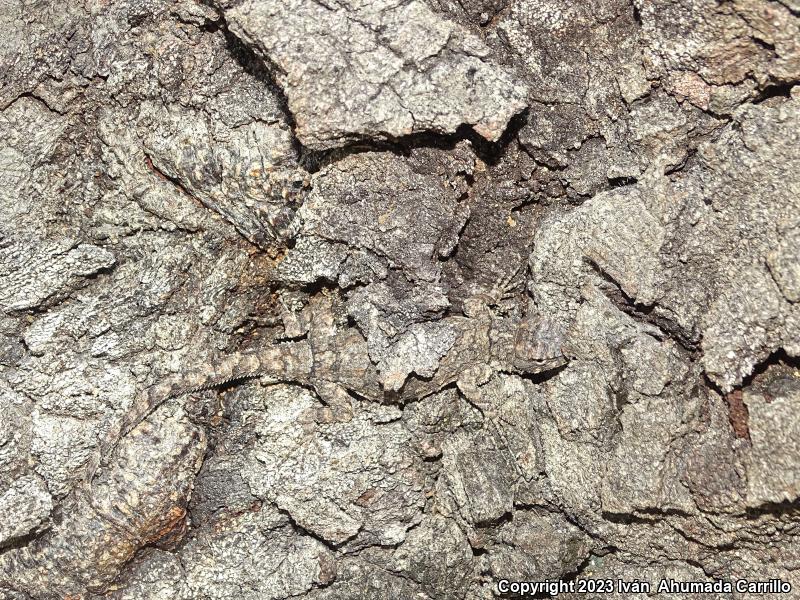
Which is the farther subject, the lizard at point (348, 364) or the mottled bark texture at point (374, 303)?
the lizard at point (348, 364)

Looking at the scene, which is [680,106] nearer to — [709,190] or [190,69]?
[709,190]

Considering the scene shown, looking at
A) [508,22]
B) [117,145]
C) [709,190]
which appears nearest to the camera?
[709,190]

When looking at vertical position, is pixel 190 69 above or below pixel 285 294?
above

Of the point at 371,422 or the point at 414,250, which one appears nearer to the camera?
the point at 414,250

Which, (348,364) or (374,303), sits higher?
(374,303)

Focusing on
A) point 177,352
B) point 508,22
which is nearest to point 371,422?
point 177,352

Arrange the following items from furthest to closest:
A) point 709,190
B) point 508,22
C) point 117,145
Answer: point 117,145 < point 508,22 < point 709,190

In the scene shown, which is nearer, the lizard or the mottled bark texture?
the mottled bark texture

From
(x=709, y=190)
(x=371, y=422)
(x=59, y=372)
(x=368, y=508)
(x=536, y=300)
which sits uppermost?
(x=709, y=190)
